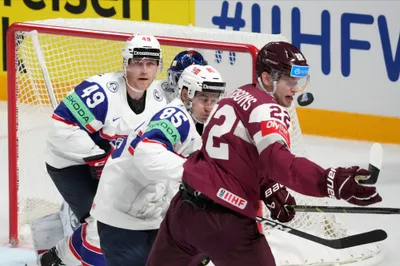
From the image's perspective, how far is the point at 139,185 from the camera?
3803 millimetres

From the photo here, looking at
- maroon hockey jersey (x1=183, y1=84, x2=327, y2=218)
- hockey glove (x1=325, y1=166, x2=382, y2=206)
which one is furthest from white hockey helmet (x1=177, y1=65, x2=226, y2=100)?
hockey glove (x1=325, y1=166, x2=382, y2=206)

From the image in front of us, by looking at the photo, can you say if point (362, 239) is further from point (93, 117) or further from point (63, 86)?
point (63, 86)

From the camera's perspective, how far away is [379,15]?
7109 millimetres

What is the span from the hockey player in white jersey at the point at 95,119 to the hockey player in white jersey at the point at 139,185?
594mm

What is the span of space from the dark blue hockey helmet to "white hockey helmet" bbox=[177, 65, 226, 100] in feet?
2.68

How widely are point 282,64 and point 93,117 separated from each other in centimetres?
143

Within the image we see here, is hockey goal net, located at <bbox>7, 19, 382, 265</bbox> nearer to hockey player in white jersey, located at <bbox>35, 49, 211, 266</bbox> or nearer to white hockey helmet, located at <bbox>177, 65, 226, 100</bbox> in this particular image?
hockey player in white jersey, located at <bbox>35, 49, 211, 266</bbox>

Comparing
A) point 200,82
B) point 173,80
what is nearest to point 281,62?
point 200,82

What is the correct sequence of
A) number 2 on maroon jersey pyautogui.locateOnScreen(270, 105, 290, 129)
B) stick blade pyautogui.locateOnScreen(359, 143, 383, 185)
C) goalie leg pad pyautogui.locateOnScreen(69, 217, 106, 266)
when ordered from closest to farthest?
stick blade pyautogui.locateOnScreen(359, 143, 383, 185), number 2 on maroon jersey pyautogui.locateOnScreen(270, 105, 290, 129), goalie leg pad pyautogui.locateOnScreen(69, 217, 106, 266)

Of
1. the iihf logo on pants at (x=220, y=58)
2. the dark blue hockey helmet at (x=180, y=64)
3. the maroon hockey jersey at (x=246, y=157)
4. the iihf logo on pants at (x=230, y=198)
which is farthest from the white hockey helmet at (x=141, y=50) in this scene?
the iihf logo on pants at (x=220, y=58)

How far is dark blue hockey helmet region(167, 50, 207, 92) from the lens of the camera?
4.78 meters

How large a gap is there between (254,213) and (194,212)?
0.19 m

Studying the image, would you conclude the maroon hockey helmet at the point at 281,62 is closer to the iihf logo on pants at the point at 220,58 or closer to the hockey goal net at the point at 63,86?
the hockey goal net at the point at 63,86

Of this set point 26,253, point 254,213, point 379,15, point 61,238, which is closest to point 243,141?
point 254,213
